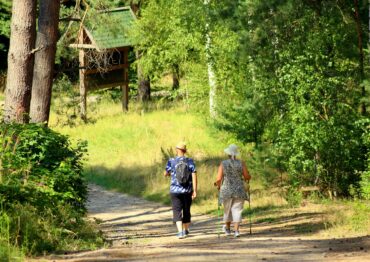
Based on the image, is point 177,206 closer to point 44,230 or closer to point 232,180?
point 232,180

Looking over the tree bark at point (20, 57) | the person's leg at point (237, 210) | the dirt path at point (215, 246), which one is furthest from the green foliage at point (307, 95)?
the tree bark at point (20, 57)

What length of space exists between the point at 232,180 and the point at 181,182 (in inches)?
33.8

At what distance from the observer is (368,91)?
2038 centimetres

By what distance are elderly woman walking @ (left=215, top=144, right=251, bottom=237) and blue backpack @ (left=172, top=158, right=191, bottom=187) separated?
1.75 ft

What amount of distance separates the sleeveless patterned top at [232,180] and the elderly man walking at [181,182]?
20.4 inches

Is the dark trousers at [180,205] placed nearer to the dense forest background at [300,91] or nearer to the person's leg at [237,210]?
the person's leg at [237,210]

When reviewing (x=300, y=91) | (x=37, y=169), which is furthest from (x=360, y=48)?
(x=37, y=169)

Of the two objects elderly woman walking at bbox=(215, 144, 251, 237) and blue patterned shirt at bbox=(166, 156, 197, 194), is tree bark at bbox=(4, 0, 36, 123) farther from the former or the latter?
elderly woman walking at bbox=(215, 144, 251, 237)

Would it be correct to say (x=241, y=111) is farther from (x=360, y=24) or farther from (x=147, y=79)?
(x=147, y=79)

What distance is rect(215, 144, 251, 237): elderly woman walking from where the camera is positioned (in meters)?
15.5

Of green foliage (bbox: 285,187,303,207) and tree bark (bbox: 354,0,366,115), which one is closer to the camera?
green foliage (bbox: 285,187,303,207)

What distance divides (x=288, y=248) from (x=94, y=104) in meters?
31.7

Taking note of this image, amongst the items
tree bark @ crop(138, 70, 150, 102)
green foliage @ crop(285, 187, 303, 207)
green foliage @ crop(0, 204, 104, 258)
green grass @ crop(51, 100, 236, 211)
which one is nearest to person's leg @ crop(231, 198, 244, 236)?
green foliage @ crop(0, 204, 104, 258)

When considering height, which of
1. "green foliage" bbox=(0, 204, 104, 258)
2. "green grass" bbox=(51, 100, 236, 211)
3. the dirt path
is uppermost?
"green grass" bbox=(51, 100, 236, 211)
